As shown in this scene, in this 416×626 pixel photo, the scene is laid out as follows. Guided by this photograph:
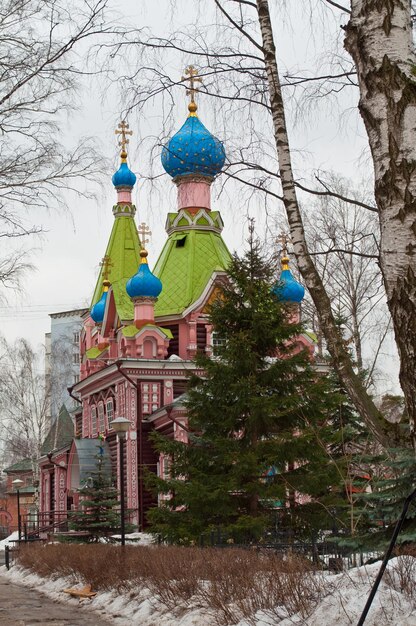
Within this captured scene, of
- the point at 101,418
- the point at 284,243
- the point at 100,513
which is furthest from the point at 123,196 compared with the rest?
the point at 284,243

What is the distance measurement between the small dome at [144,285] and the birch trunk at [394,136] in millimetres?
19247

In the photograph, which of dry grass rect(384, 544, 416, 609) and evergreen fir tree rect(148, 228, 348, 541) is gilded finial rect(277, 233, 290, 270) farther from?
dry grass rect(384, 544, 416, 609)

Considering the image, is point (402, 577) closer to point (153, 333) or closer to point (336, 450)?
point (336, 450)

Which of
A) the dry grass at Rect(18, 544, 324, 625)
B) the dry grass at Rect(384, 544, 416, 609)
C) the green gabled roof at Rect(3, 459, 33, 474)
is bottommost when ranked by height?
the dry grass at Rect(18, 544, 324, 625)

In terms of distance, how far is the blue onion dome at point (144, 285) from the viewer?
24375 millimetres

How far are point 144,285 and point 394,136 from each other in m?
19.5

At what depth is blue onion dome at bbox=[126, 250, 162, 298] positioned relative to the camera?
24.4 meters

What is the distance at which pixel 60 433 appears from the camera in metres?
42.0

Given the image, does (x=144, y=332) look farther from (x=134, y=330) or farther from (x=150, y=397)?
(x=150, y=397)

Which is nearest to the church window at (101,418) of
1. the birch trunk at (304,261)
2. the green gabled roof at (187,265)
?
the green gabled roof at (187,265)

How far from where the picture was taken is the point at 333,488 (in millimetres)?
15031

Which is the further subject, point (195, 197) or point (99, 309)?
point (99, 309)

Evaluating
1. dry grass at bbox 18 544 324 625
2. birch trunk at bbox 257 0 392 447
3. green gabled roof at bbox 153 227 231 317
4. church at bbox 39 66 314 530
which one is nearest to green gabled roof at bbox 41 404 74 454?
church at bbox 39 66 314 530

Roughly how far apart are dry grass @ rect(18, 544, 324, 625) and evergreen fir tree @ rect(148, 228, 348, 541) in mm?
1655
